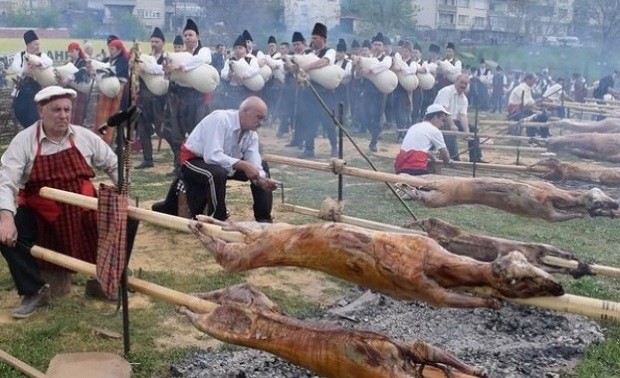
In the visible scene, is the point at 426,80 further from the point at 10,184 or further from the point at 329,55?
the point at 10,184

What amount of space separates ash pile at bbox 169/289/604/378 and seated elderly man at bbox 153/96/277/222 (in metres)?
1.82

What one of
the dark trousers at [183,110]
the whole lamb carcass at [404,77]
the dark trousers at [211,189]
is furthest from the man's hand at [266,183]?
the whole lamb carcass at [404,77]

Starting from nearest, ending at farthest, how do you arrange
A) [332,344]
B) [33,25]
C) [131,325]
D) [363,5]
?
[332,344] < [131,325] < [33,25] < [363,5]

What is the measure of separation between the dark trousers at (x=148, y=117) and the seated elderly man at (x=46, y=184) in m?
5.79

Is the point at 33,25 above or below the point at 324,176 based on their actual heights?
above

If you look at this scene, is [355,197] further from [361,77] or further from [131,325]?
[361,77]

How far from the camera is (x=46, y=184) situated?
516 cm

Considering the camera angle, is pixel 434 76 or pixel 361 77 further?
pixel 434 76

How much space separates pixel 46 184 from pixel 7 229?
1.59ft

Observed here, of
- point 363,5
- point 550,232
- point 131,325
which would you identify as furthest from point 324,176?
point 363,5

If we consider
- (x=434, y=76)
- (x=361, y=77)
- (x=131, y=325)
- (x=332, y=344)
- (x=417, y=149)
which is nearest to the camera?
(x=332, y=344)

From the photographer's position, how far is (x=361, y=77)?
14914 mm

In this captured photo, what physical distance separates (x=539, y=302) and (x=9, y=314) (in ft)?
12.7

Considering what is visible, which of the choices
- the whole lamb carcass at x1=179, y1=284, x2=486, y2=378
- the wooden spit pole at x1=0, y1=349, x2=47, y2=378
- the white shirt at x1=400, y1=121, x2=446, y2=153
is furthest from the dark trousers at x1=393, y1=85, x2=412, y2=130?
the whole lamb carcass at x1=179, y1=284, x2=486, y2=378
